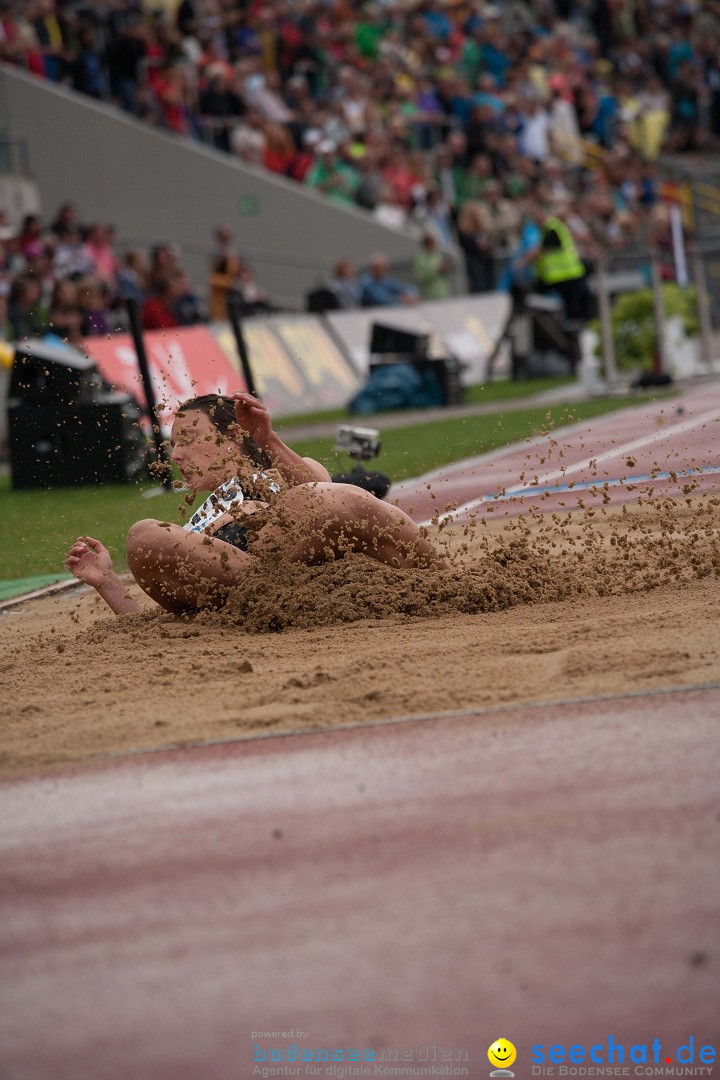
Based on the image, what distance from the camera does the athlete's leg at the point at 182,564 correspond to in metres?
5.77

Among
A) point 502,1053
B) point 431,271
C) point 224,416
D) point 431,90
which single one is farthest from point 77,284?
point 502,1053

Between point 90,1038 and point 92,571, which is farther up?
point 92,571

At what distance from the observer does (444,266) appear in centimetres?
2361

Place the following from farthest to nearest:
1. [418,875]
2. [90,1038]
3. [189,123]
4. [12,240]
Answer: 1. [189,123]
2. [12,240]
3. [418,875]
4. [90,1038]

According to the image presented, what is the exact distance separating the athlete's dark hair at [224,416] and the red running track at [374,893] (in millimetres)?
2012

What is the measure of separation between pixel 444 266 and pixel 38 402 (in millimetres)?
11420

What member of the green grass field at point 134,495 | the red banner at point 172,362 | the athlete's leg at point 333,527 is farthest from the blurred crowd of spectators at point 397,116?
the athlete's leg at point 333,527

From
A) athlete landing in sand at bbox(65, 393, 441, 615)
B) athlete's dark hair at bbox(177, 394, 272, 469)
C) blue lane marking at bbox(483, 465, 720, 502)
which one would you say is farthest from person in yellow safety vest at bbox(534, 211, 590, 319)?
athlete landing in sand at bbox(65, 393, 441, 615)

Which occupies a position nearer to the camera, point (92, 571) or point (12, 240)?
point (92, 571)

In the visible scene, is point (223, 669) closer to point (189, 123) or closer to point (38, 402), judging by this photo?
point (38, 402)

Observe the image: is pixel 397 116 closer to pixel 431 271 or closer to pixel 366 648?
pixel 431 271

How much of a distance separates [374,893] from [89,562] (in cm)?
326

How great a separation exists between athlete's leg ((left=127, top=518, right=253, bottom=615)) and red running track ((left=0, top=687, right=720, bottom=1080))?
1711 millimetres

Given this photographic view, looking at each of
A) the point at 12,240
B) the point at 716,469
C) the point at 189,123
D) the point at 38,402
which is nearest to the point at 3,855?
the point at 716,469
